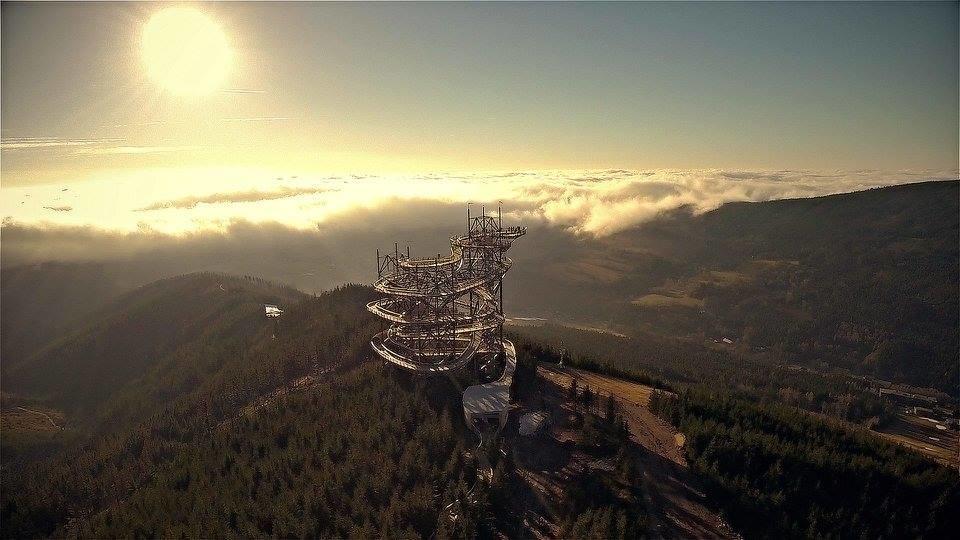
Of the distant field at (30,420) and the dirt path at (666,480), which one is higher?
the dirt path at (666,480)

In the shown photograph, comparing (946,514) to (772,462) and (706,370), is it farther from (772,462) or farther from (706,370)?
(706,370)


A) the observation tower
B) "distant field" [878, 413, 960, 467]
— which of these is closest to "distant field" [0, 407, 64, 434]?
the observation tower

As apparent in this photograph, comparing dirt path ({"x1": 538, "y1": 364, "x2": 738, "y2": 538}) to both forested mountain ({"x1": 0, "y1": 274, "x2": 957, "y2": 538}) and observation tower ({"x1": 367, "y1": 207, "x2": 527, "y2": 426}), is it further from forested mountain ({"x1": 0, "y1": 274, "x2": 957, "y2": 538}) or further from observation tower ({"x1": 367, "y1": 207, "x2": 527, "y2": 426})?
observation tower ({"x1": 367, "y1": 207, "x2": 527, "y2": 426})

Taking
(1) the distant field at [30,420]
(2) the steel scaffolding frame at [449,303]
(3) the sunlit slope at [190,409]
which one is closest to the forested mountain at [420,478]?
(3) the sunlit slope at [190,409]

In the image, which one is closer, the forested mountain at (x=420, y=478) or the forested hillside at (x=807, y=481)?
the forested mountain at (x=420, y=478)

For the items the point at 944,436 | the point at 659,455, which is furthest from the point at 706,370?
the point at 659,455

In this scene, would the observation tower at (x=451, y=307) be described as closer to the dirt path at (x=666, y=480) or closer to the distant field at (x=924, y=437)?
the dirt path at (x=666, y=480)

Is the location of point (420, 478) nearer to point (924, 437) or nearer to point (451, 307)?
point (451, 307)
